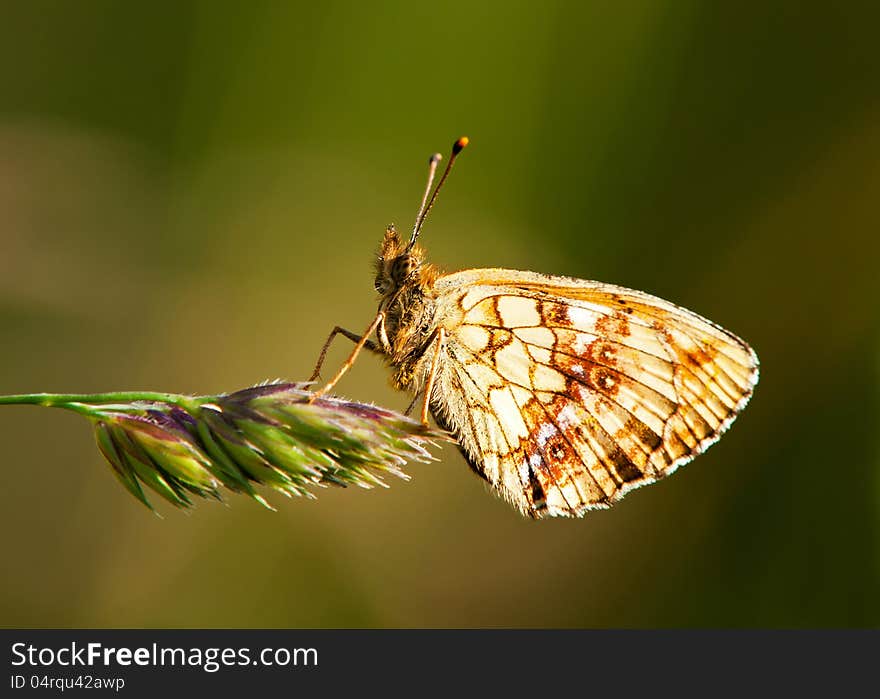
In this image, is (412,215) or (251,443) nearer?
(251,443)

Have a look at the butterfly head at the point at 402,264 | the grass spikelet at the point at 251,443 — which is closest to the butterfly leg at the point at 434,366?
the butterfly head at the point at 402,264

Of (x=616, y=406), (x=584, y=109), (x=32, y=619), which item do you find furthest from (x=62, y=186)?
(x=616, y=406)

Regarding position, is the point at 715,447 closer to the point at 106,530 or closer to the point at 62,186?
the point at 106,530

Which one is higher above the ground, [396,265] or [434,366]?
[396,265]

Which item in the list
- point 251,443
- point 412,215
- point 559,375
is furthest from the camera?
point 412,215

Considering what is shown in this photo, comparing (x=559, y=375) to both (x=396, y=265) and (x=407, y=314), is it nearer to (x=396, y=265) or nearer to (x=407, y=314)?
(x=407, y=314)

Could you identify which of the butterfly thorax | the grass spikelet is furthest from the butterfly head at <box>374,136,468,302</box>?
the grass spikelet

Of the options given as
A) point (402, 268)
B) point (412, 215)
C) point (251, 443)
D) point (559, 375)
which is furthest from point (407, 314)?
point (412, 215)
